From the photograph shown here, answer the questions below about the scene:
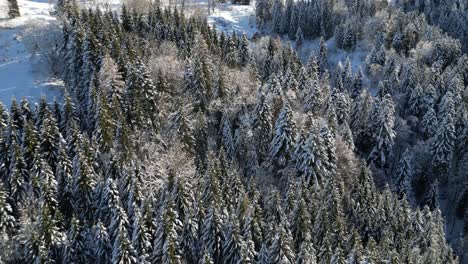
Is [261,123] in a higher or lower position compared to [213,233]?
higher

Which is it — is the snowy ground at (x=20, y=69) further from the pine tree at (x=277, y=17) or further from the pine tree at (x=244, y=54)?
the pine tree at (x=277, y=17)

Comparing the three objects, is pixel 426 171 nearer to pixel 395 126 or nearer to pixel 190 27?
pixel 395 126

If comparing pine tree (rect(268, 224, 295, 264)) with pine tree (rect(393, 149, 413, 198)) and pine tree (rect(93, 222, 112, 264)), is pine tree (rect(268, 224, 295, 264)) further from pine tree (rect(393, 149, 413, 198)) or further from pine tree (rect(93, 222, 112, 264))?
pine tree (rect(393, 149, 413, 198))

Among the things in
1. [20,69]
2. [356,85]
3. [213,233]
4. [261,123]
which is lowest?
[356,85]

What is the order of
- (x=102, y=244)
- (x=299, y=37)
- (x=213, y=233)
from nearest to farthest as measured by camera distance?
(x=102, y=244)
(x=213, y=233)
(x=299, y=37)

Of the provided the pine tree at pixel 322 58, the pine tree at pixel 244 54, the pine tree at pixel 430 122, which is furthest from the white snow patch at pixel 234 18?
the pine tree at pixel 430 122

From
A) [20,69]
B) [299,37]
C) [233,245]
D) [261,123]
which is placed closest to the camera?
[233,245]

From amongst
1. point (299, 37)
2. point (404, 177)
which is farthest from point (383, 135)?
point (299, 37)

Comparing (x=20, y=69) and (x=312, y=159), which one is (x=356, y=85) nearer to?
(x=312, y=159)
